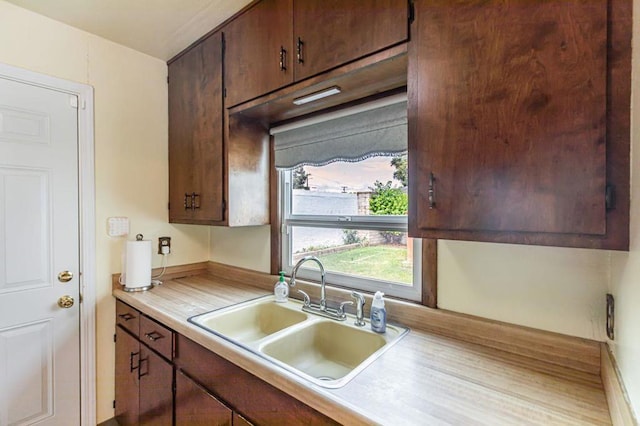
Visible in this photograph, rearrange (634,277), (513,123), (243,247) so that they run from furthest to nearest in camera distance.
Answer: (243,247) < (513,123) < (634,277)

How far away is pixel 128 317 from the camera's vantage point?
5.84ft

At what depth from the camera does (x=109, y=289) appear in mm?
1931

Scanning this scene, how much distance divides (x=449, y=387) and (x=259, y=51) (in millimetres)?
1557

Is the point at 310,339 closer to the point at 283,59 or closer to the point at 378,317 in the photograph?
the point at 378,317

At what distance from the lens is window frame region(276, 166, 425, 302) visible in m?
1.38

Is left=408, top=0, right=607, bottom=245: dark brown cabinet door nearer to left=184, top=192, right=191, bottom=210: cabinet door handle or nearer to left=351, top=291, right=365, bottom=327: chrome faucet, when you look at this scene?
left=351, top=291, right=365, bottom=327: chrome faucet

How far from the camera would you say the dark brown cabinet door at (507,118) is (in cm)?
72

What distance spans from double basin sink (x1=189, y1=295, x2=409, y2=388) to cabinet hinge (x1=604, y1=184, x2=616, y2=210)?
0.77 m

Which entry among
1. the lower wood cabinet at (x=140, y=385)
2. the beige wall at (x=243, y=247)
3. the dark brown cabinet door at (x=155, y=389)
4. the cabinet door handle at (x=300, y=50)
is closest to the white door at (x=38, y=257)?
the lower wood cabinet at (x=140, y=385)

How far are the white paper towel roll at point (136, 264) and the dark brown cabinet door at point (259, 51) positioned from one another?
1.02m

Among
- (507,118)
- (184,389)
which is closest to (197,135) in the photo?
(184,389)

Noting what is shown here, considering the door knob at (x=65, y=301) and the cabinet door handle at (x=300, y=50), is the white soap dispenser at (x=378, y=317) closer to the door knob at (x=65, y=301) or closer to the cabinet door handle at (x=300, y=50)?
the cabinet door handle at (x=300, y=50)

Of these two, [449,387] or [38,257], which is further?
[38,257]

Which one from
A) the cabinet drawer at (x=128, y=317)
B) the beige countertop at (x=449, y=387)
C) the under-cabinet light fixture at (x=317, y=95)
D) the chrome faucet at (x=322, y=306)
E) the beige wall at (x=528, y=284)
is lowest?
the cabinet drawer at (x=128, y=317)
